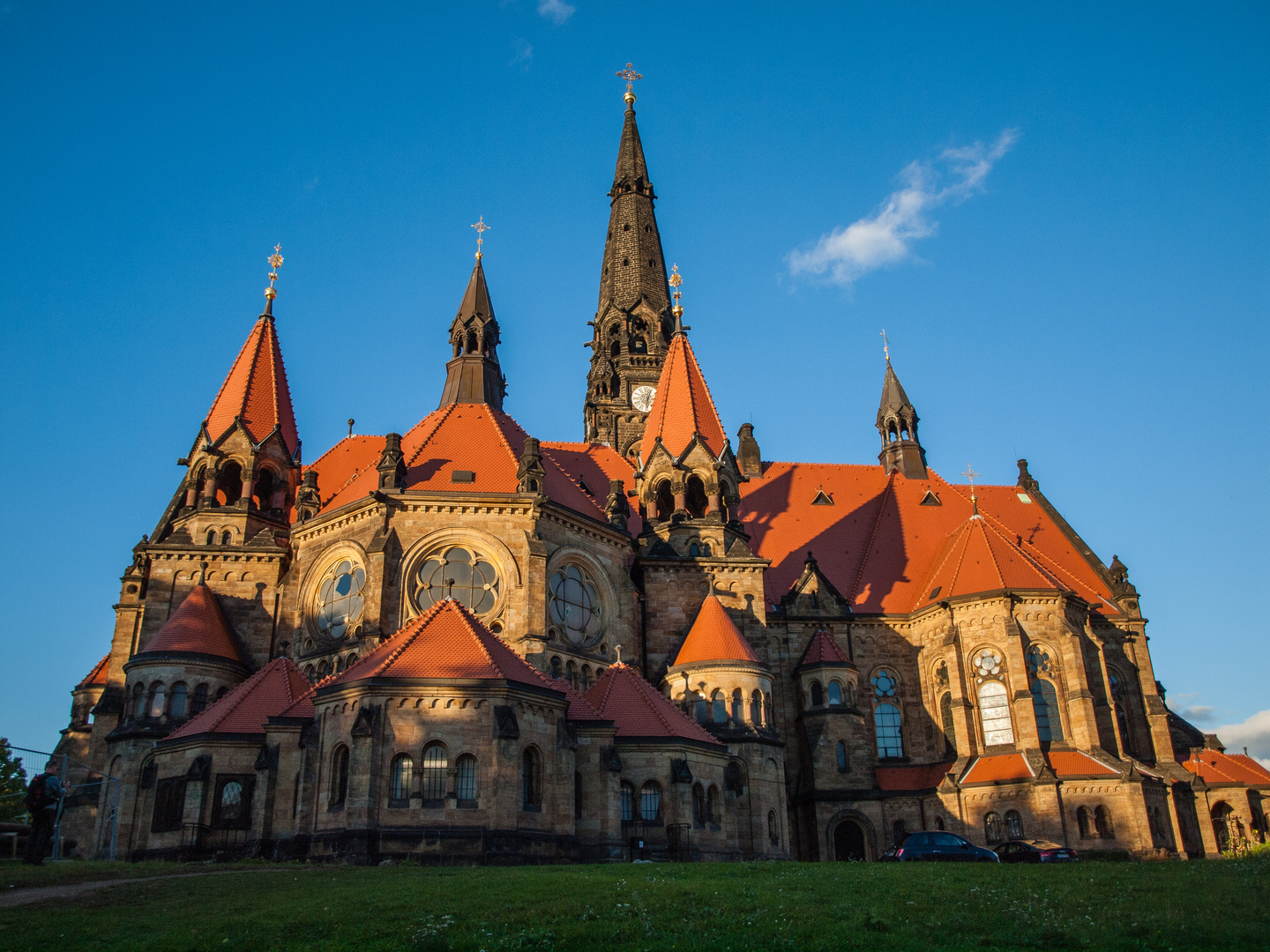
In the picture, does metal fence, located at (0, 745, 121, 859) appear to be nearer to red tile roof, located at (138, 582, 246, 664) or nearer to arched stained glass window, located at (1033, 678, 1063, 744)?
red tile roof, located at (138, 582, 246, 664)

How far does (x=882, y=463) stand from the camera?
56.2m

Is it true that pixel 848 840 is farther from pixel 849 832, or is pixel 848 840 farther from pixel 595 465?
pixel 595 465

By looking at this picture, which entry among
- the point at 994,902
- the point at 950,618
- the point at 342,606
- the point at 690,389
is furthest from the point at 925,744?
the point at 994,902

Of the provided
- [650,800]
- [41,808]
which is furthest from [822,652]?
[41,808]

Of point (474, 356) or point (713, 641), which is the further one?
point (474, 356)

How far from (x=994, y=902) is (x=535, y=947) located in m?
7.00

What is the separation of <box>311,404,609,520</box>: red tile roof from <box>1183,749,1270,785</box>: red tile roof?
2628 centimetres

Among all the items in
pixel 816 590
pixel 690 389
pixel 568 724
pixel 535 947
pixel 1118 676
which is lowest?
pixel 535 947

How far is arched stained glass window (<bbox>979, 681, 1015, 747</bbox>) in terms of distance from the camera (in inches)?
1484

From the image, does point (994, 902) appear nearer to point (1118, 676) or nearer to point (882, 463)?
point (1118, 676)

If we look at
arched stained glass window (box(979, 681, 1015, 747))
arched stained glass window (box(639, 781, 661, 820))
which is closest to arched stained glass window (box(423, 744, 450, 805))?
arched stained glass window (box(639, 781, 661, 820))

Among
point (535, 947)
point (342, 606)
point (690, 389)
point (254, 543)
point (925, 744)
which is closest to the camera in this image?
point (535, 947)

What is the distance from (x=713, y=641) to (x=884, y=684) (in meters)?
10.6

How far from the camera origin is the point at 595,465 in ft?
152
